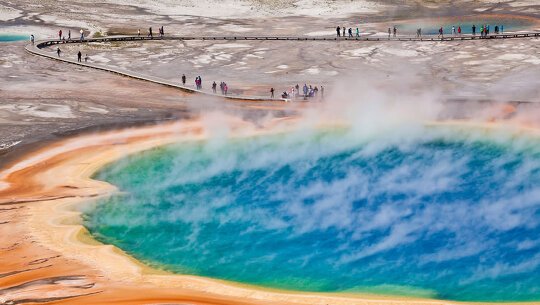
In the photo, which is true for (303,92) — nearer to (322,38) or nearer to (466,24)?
(322,38)

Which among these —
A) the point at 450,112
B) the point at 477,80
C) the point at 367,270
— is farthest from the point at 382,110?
the point at 367,270

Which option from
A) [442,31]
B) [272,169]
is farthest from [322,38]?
[272,169]

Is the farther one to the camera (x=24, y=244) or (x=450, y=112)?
(x=450, y=112)

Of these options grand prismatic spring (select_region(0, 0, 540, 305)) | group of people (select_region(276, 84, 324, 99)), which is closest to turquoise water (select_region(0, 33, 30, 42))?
grand prismatic spring (select_region(0, 0, 540, 305))

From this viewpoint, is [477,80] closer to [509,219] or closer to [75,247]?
[509,219]

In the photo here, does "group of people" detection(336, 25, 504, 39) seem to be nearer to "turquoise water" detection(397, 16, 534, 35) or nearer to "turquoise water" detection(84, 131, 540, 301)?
"turquoise water" detection(397, 16, 534, 35)

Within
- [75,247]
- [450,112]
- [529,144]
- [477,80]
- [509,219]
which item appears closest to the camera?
[75,247]
